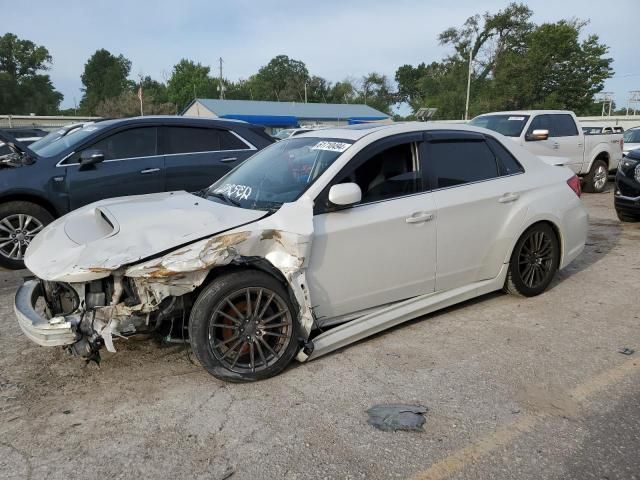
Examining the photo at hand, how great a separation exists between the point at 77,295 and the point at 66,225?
30.8 inches

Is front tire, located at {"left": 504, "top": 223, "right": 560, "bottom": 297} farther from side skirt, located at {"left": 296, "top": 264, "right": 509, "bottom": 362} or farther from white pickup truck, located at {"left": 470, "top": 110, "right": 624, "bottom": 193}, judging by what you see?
white pickup truck, located at {"left": 470, "top": 110, "right": 624, "bottom": 193}

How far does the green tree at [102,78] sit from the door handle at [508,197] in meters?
102

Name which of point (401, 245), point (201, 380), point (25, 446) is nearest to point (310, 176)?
point (401, 245)

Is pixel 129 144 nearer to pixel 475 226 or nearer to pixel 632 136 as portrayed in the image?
pixel 475 226

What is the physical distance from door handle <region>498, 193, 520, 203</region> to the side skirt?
2.12 ft

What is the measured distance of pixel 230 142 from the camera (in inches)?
290

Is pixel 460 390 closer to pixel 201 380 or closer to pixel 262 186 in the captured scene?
pixel 201 380

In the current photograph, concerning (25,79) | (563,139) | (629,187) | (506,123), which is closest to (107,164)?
(629,187)

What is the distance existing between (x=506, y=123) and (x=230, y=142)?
6.65 meters

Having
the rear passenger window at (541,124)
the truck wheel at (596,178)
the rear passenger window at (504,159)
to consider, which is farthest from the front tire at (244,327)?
the truck wheel at (596,178)

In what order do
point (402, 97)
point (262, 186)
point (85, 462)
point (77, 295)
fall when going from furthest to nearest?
point (402, 97), point (262, 186), point (77, 295), point (85, 462)

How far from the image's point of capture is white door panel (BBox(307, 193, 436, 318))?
3.60 meters

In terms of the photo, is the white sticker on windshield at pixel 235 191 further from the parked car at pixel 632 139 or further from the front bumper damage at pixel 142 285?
the parked car at pixel 632 139

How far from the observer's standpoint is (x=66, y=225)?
3.71m
